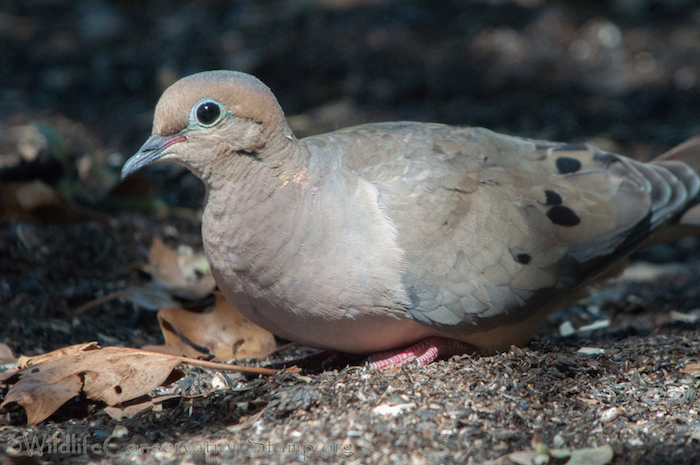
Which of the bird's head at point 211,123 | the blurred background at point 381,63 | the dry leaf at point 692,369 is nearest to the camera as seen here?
the bird's head at point 211,123

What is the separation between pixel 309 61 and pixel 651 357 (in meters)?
5.50

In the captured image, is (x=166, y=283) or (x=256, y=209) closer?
(x=256, y=209)

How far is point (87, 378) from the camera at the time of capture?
2922 mm

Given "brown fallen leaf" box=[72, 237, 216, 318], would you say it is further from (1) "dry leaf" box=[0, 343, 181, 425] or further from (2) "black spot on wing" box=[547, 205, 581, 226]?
(2) "black spot on wing" box=[547, 205, 581, 226]

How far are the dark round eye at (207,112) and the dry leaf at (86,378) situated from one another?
3.38 ft

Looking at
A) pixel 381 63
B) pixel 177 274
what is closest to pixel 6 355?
pixel 177 274

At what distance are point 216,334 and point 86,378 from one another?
0.90 metres

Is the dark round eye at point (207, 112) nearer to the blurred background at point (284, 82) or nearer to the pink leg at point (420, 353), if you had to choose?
the pink leg at point (420, 353)

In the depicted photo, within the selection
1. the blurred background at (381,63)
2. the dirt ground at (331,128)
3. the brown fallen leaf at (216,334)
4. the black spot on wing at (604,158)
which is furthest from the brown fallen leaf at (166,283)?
the black spot on wing at (604,158)

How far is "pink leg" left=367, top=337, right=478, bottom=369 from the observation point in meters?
3.40

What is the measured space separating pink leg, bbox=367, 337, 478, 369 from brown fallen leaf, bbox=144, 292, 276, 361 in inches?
25.8

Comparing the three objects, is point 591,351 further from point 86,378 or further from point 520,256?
point 86,378

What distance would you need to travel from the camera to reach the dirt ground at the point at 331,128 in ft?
8.77

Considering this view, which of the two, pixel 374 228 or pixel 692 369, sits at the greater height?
pixel 374 228
